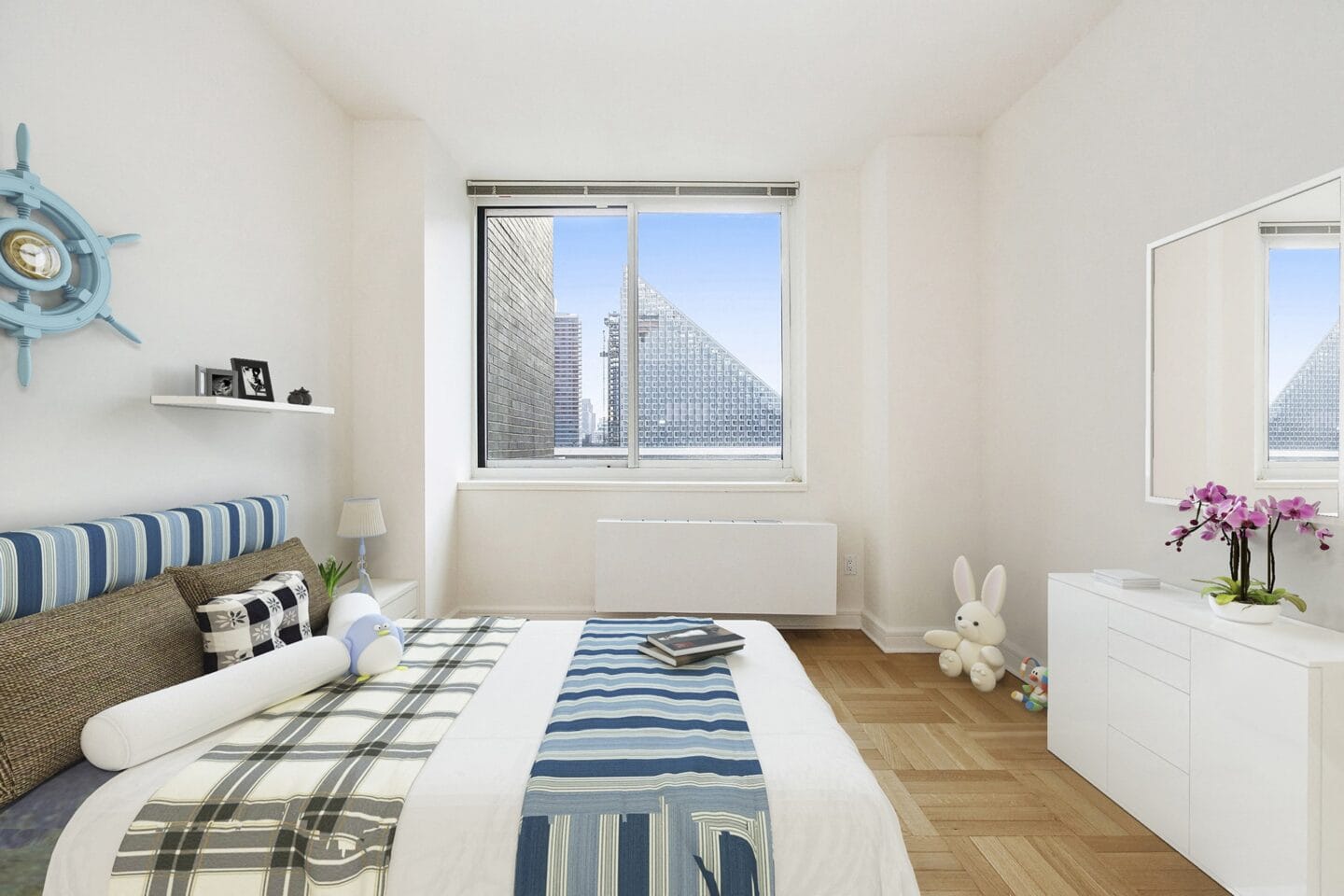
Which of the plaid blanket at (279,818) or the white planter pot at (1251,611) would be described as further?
the white planter pot at (1251,611)

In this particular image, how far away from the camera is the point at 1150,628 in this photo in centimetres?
196

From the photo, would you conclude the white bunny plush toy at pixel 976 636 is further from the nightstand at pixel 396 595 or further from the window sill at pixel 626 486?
the nightstand at pixel 396 595

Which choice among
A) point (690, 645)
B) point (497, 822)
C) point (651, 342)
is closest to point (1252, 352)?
point (690, 645)

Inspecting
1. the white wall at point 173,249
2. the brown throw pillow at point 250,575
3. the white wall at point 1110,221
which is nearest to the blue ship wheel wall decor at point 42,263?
the white wall at point 173,249

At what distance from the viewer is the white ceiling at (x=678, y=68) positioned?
2.60 m

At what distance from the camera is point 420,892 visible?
1160 millimetres

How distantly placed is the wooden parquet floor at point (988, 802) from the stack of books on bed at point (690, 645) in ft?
2.53

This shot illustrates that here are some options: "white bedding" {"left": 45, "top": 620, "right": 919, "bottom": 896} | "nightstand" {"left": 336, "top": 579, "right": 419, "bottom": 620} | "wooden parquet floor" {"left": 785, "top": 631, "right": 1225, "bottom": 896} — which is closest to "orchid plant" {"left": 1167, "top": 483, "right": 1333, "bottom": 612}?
"wooden parquet floor" {"left": 785, "top": 631, "right": 1225, "bottom": 896}

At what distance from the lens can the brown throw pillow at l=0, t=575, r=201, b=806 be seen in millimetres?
1283

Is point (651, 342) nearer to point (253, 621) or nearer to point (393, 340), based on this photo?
point (393, 340)

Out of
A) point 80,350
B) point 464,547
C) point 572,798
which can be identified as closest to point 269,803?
point 572,798

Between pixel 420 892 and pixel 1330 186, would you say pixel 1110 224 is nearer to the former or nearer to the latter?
pixel 1330 186

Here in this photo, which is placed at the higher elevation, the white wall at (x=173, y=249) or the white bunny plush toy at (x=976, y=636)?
the white wall at (x=173, y=249)

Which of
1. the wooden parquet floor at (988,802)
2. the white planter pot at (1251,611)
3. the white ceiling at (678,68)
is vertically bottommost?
the wooden parquet floor at (988,802)
